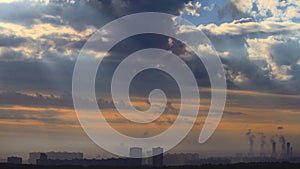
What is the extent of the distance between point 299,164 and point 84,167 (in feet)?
102

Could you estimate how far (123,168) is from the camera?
85.6 m

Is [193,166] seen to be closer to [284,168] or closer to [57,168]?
[284,168]

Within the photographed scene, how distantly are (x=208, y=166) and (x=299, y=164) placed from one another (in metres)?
13.3

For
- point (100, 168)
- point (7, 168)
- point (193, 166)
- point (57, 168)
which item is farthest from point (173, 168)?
point (7, 168)

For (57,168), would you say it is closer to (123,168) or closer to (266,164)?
(123,168)

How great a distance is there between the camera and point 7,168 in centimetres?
8550

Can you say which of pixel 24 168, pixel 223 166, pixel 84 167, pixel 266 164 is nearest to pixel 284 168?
pixel 266 164

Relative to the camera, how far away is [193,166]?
88750mm

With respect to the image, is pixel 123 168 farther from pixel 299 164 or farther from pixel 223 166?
pixel 299 164

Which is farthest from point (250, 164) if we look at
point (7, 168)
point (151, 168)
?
point (7, 168)

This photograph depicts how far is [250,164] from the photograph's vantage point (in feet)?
289

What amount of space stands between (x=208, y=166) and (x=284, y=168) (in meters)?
10.6

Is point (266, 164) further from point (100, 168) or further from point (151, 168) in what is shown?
point (100, 168)

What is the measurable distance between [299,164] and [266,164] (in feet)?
16.5
